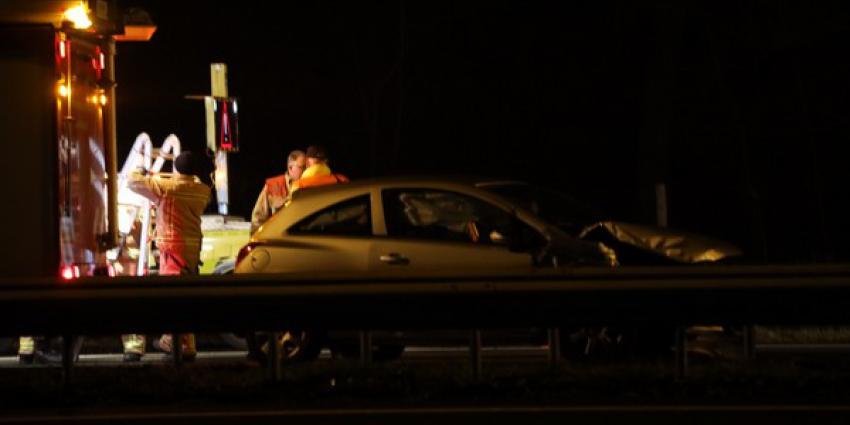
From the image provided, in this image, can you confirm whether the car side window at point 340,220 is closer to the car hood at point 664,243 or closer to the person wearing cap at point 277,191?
the car hood at point 664,243

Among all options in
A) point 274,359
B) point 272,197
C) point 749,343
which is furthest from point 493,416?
point 272,197

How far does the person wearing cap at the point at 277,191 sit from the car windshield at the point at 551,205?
3.42m

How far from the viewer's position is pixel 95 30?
12.1 meters

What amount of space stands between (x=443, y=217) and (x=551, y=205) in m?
0.98

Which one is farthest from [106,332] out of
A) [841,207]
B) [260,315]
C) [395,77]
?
[395,77]

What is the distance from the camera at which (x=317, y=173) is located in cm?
1488

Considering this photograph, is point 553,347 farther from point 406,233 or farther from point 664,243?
point 406,233

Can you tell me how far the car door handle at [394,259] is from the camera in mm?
12242

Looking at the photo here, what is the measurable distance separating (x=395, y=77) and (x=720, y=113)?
440 inches

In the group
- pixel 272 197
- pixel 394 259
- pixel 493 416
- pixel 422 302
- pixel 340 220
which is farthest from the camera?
pixel 272 197

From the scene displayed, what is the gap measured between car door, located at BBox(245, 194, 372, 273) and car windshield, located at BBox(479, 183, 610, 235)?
1.05m

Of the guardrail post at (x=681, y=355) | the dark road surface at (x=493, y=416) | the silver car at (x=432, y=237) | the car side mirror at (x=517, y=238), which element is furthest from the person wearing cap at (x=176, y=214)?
the guardrail post at (x=681, y=355)

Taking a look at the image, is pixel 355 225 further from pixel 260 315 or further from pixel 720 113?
pixel 720 113

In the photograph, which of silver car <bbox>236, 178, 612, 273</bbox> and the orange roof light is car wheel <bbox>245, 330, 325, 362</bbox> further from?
the orange roof light
